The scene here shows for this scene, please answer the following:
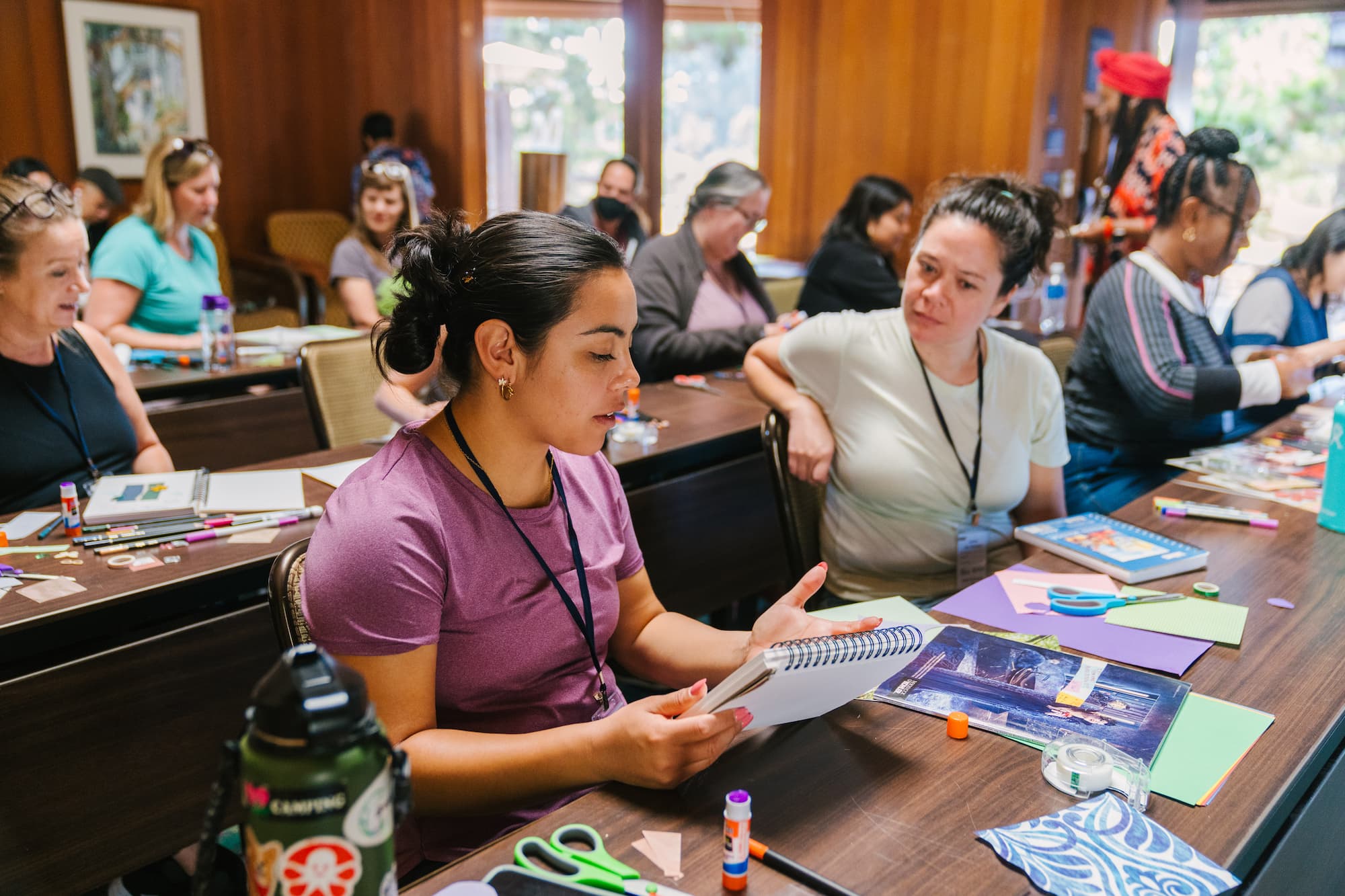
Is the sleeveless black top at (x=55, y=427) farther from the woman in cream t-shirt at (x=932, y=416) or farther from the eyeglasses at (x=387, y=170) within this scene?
the eyeglasses at (x=387, y=170)

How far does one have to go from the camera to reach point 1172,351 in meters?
2.58

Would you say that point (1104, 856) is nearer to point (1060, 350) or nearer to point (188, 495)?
point (188, 495)

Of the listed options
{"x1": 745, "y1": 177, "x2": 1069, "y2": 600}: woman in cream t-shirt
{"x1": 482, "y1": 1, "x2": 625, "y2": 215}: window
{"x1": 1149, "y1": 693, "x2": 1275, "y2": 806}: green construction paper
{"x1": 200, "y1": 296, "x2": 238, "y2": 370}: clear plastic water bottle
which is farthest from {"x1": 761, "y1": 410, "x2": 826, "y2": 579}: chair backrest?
{"x1": 482, "y1": 1, "x2": 625, "y2": 215}: window

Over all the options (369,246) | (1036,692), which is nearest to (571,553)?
(1036,692)

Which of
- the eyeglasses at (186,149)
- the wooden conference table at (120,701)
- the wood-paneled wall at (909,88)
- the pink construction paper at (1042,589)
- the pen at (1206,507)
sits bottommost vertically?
the wooden conference table at (120,701)

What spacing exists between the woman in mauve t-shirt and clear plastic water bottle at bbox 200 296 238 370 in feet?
Answer: 7.74

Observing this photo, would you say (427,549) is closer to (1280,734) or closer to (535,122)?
(1280,734)

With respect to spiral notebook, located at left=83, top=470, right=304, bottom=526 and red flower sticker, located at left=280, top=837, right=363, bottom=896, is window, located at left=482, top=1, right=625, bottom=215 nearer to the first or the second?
spiral notebook, located at left=83, top=470, right=304, bottom=526

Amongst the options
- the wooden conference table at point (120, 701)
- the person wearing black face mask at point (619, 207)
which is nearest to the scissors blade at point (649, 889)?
the wooden conference table at point (120, 701)

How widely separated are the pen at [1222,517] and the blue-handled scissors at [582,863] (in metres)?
1.53

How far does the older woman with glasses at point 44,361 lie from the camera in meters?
2.17

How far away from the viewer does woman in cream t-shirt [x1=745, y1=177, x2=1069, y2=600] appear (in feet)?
6.51

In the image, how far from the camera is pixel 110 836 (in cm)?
173

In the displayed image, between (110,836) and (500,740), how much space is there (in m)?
0.97
